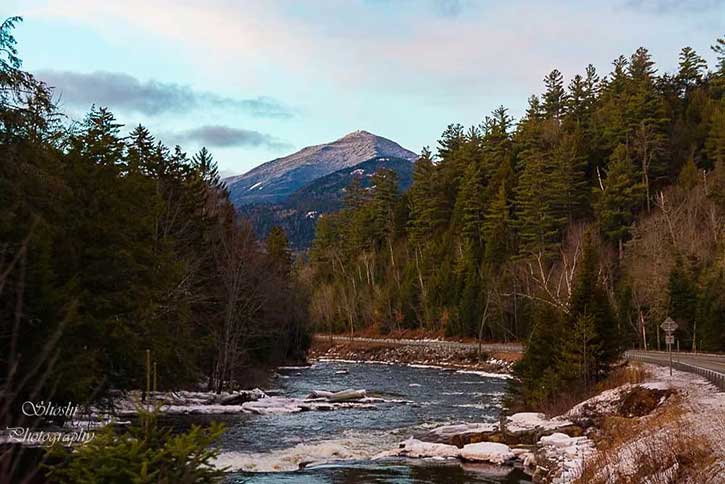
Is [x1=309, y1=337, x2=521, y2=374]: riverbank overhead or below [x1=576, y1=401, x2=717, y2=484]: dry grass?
below

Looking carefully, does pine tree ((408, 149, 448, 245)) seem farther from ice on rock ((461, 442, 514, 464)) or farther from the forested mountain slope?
ice on rock ((461, 442, 514, 464))

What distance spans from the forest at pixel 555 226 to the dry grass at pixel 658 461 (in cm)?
1476

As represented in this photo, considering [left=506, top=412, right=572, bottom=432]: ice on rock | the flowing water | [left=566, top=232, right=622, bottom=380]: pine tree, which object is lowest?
the flowing water

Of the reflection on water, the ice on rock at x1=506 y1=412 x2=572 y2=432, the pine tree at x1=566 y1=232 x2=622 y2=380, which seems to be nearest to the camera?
the reflection on water

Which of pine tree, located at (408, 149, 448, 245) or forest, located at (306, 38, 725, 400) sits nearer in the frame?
forest, located at (306, 38, 725, 400)

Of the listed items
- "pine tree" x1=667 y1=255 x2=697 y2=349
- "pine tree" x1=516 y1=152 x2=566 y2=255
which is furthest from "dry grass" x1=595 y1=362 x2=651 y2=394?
"pine tree" x1=516 y1=152 x2=566 y2=255

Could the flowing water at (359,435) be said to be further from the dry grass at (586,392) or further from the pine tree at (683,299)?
the pine tree at (683,299)

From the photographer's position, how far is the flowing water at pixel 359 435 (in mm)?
20392

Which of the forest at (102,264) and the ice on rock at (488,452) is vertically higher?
the forest at (102,264)

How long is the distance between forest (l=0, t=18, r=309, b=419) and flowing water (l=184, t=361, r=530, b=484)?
4.88 m

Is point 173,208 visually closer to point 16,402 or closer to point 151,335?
point 151,335

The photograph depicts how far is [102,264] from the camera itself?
27.0m

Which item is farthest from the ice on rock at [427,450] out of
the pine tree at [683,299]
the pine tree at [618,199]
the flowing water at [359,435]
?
the pine tree at [618,199]

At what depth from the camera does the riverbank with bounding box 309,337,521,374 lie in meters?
67.1
